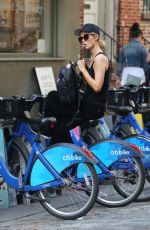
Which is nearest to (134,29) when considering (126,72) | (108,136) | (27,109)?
(126,72)

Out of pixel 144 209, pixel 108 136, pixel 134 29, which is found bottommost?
pixel 144 209

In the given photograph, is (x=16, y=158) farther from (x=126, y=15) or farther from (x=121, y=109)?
(x=126, y=15)

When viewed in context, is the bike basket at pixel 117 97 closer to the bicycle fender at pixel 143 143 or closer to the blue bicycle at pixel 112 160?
the bicycle fender at pixel 143 143

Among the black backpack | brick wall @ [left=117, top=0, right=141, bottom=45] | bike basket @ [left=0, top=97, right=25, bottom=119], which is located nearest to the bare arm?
the black backpack

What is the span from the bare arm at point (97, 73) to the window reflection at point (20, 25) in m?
3.84

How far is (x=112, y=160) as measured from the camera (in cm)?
712

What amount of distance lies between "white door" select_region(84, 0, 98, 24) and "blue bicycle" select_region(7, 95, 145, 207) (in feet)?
23.5

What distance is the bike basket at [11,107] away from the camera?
7.10m

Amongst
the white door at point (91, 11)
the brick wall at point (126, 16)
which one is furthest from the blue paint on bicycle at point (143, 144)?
the brick wall at point (126, 16)

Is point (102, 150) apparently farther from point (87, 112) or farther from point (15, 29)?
point (15, 29)

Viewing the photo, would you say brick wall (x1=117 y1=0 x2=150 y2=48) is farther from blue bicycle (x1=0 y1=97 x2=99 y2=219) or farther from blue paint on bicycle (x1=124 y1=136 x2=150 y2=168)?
blue bicycle (x1=0 y1=97 x2=99 y2=219)

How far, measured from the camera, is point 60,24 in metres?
11.3

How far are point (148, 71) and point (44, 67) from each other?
2.83m

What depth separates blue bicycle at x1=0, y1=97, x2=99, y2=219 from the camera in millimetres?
6695
